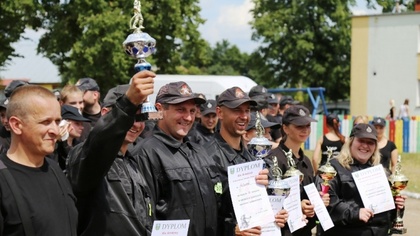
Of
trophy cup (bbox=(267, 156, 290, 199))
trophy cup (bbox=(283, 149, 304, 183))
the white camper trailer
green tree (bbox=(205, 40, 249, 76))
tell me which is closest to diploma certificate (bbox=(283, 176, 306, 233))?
trophy cup (bbox=(283, 149, 304, 183))

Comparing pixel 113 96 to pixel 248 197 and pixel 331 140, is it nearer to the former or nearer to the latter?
pixel 248 197

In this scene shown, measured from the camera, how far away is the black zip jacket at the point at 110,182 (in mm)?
3324

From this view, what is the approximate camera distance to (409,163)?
1914 centimetres

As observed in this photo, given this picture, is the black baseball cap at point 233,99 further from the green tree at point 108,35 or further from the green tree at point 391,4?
the green tree at point 391,4

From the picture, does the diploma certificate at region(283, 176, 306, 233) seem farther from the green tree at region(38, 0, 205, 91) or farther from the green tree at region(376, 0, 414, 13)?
the green tree at region(376, 0, 414, 13)

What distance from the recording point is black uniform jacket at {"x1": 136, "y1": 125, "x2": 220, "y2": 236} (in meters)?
4.19

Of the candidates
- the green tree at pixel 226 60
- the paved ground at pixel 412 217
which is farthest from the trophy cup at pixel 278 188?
the green tree at pixel 226 60

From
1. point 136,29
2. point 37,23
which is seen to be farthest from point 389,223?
point 37,23

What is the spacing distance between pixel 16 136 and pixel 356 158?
380 cm

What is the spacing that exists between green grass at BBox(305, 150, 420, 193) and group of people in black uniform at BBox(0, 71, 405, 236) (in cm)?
849

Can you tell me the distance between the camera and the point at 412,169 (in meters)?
17.7

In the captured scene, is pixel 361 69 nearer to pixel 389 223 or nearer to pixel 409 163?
pixel 409 163

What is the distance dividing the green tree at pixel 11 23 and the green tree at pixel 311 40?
56.2 feet

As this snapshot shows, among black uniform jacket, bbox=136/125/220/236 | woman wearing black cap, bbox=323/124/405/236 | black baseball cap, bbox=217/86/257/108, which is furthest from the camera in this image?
woman wearing black cap, bbox=323/124/405/236
